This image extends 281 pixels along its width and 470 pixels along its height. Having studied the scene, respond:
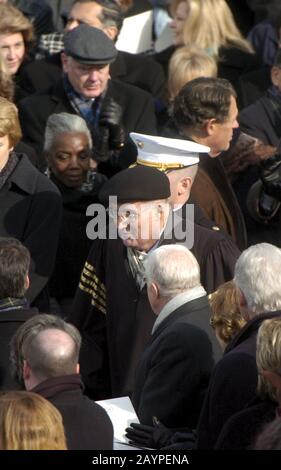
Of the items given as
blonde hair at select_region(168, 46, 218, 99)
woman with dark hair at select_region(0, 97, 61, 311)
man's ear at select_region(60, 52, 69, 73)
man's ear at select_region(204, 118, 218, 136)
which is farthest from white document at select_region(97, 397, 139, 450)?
man's ear at select_region(60, 52, 69, 73)

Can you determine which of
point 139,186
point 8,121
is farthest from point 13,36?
point 139,186

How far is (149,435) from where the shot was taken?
5.54m

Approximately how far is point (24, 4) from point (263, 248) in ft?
16.5

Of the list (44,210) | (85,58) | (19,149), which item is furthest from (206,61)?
(44,210)

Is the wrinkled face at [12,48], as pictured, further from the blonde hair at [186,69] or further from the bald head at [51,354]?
the bald head at [51,354]

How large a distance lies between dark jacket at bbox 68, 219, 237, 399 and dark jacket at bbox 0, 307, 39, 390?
0.67 metres

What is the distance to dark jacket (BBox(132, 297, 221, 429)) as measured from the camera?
5.59 meters

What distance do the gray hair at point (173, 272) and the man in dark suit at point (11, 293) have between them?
25.1 inches

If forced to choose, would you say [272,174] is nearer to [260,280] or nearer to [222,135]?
[222,135]

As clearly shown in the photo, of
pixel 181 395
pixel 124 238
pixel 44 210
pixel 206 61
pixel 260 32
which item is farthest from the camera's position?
pixel 260 32

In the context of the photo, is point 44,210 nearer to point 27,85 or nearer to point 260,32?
point 27,85

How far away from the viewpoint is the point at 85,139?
25.8 ft

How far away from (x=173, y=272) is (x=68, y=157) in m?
2.23

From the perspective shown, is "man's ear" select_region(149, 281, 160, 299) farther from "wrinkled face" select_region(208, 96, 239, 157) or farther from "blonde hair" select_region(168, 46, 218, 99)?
"blonde hair" select_region(168, 46, 218, 99)
